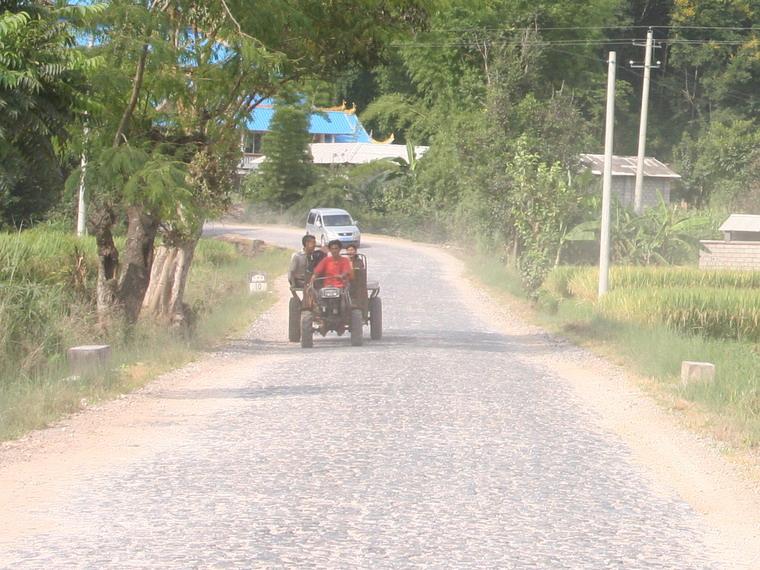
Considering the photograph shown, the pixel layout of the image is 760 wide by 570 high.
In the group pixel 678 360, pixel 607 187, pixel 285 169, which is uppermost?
pixel 607 187

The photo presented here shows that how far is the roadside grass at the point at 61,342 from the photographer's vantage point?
13.1m

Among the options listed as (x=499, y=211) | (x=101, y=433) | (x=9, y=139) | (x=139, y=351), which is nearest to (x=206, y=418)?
(x=101, y=433)

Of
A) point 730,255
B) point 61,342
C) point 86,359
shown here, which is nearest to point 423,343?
point 61,342

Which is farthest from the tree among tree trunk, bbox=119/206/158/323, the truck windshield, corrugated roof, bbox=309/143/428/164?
tree trunk, bbox=119/206/158/323

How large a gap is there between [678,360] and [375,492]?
1003cm

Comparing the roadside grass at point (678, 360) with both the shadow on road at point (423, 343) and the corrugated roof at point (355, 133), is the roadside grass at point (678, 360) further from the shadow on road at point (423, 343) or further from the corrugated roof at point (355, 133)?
the corrugated roof at point (355, 133)

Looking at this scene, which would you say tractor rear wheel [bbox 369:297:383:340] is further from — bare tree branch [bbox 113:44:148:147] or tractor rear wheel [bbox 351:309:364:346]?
bare tree branch [bbox 113:44:148:147]

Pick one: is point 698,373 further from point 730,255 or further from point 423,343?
point 730,255

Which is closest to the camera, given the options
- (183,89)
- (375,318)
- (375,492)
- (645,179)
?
(375,492)

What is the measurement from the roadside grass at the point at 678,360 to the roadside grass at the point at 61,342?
661 cm

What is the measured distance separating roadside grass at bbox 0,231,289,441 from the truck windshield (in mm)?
25536

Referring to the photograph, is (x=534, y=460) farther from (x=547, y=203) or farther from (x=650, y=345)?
(x=547, y=203)

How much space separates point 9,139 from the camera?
1223 centimetres

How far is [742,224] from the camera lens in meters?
43.3
